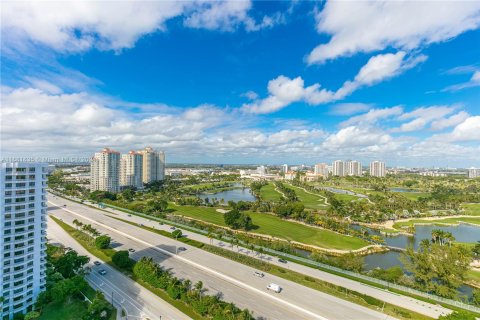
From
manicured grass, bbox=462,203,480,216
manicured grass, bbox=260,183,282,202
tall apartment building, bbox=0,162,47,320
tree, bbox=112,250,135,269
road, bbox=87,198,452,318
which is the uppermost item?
tall apartment building, bbox=0,162,47,320

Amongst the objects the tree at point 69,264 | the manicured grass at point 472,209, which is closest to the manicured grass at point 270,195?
the manicured grass at point 472,209

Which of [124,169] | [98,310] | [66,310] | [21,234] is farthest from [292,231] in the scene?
[124,169]

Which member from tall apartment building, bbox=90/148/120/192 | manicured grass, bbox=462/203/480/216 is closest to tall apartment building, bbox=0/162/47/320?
tall apartment building, bbox=90/148/120/192

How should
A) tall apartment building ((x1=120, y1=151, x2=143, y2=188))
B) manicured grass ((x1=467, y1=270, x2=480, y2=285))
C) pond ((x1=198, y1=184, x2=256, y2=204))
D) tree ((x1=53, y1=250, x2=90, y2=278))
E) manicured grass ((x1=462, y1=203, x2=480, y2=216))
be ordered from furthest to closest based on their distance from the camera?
tall apartment building ((x1=120, y1=151, x2=143, y2=188)) < pond ((x1=198, y1=184, x2=256, y2=204)) < manicured grass ((x1=462, y1=203, x2=480, y2=216)) < manicured grass ((x1=467, y1=270, x2=480, y2=285)) < tree ((x1=53, y1=250, x2=90, y2=278))

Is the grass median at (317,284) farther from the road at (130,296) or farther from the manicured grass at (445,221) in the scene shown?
the manicured grass at (445,221)

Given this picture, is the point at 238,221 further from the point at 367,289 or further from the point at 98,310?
the point at 98,310

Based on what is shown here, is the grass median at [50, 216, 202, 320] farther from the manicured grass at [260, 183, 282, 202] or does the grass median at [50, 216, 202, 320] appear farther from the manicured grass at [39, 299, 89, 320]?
the manicured grass at [260, 183, 282, 202]

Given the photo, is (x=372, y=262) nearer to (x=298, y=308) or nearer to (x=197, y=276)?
(x=298, y=308)
